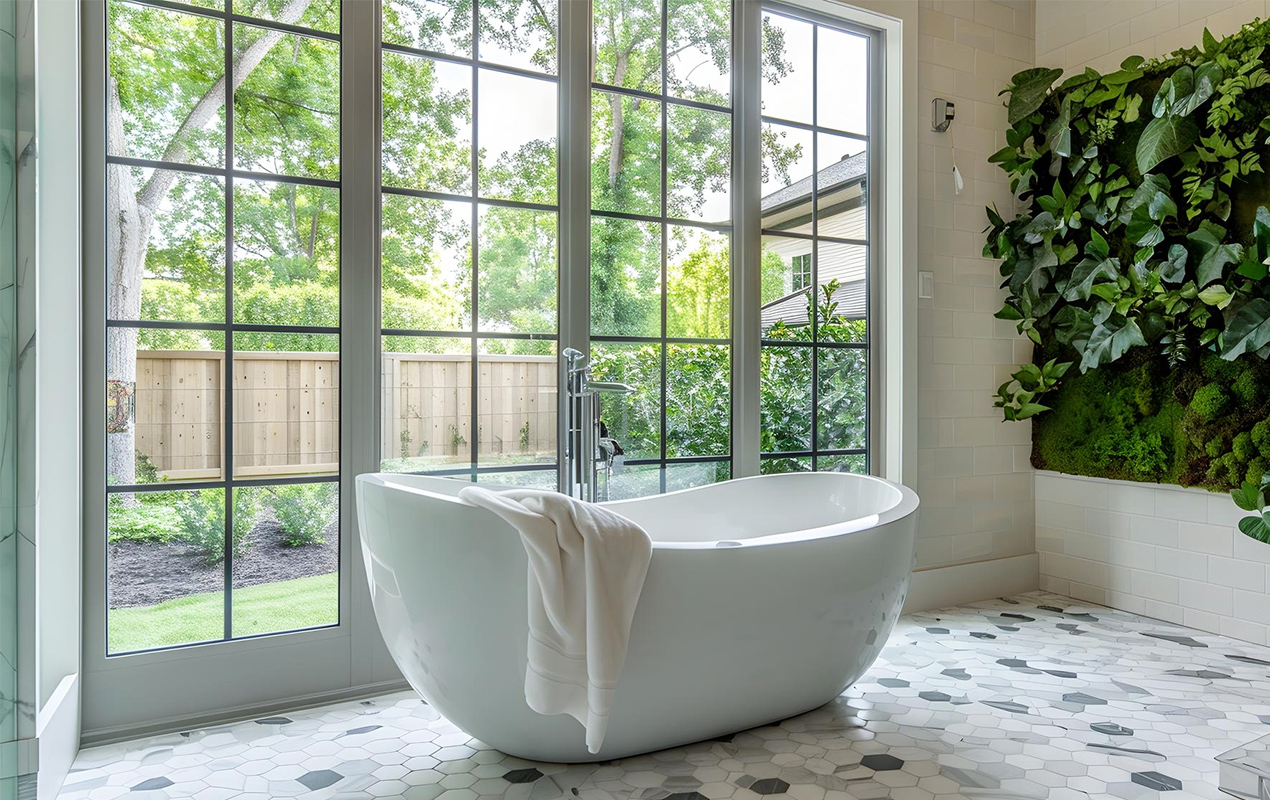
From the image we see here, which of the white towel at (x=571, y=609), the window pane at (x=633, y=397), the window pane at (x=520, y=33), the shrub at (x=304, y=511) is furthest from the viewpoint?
the window pane at (x=633, y=397)

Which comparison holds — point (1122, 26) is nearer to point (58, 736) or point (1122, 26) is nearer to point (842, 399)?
point (842, 399)

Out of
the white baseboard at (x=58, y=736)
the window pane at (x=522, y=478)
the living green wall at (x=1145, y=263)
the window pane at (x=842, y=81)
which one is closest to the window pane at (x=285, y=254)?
the window pane at (x=522, y=478)

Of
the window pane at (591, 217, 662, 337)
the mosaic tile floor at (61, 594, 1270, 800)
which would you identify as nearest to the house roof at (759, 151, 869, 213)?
the window pane at (591, 217, 662, 337)

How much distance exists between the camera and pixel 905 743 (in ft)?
6.48

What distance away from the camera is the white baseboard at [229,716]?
199cm

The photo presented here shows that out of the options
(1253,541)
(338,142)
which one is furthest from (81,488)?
(1253,541)

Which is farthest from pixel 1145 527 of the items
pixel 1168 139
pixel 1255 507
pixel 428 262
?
pixel 428 262

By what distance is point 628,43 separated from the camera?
8.93ft

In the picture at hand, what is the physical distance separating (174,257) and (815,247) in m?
2.24

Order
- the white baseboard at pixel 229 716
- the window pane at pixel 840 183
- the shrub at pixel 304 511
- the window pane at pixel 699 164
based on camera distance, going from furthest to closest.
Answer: the window pane at pixel 840 183
the window pane at pixel 699 164
the shrub at pixel 304 511
the white baseboard at pixel 229 716

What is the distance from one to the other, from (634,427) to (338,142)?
4.30ft

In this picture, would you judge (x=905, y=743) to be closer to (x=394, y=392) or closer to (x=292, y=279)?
(x=394, y=392)

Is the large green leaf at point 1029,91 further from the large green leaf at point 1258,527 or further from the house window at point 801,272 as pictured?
the large green leaf at point 1258,527

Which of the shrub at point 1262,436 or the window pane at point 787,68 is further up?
the window pane at point 787,68
